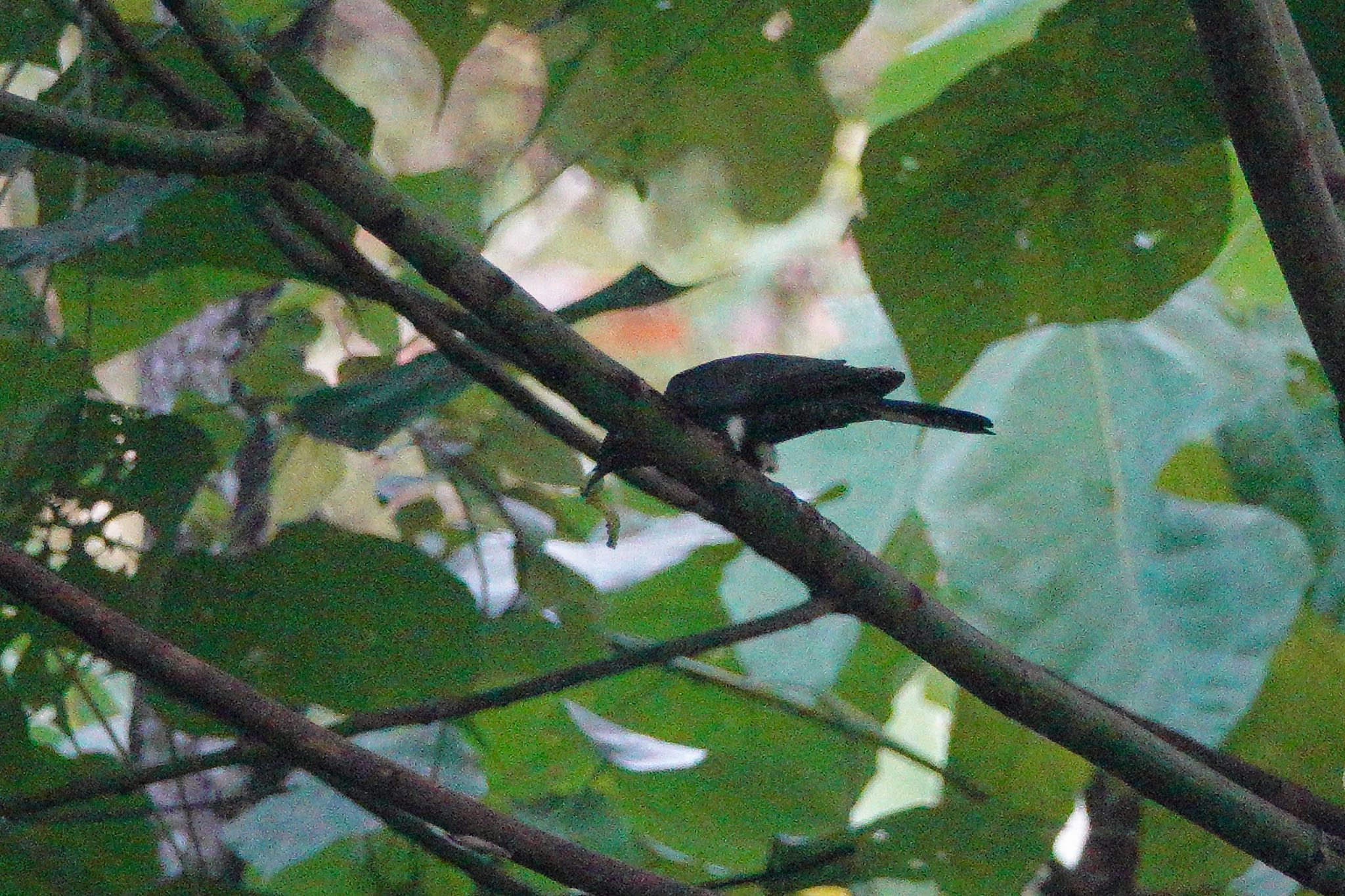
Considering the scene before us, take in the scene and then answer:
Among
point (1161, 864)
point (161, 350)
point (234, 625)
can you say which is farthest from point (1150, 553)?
point (161, 350)

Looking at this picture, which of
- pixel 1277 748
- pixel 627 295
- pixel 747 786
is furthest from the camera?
pixel 747 786

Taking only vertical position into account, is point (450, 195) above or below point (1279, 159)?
above

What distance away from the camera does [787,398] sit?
37.0 inches

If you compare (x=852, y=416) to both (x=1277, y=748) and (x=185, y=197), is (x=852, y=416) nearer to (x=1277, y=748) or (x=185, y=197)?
(x=185, y=197)

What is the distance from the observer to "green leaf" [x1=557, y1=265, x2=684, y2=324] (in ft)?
3.72

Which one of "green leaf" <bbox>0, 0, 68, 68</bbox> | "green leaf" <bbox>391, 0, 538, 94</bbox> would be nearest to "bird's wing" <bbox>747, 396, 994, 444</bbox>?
"green leaf" <bbox>391, 0, 538, 94</bbox>

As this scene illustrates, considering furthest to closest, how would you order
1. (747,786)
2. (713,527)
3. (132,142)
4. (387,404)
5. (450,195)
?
(713,527)
(747,786)
(450,195)
(387,404)
(132,142)

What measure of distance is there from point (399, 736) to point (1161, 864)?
1081mm

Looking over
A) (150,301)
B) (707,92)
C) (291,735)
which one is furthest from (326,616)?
(707,92)

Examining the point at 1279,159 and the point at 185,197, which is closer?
the point at 1279,159

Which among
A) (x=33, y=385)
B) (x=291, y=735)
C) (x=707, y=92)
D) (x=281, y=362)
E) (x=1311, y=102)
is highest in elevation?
(x=707, y=92)

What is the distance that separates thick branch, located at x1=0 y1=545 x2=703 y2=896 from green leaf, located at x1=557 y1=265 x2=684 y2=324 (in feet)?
1.35

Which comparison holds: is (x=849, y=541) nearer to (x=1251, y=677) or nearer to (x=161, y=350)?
(x=1251, y=677)

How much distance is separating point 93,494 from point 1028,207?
1.17m
